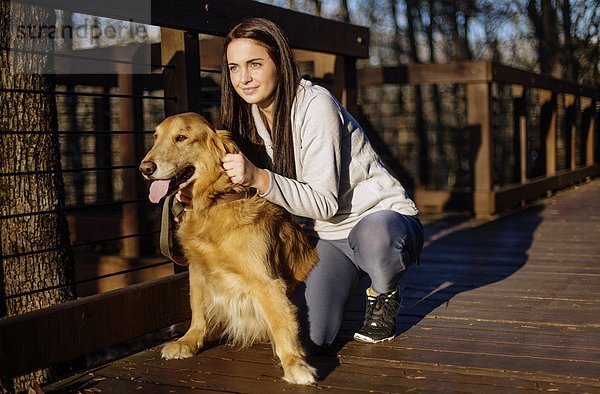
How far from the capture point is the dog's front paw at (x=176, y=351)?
280 centimetres

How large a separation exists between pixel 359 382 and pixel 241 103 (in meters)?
1.17

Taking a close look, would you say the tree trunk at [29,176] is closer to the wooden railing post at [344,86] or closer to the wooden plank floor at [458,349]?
the wooden plank floor at [458,349]

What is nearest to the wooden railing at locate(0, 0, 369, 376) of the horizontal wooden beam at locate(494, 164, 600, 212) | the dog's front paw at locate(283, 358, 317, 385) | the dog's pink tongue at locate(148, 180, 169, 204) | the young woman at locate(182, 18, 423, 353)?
the young woman at locate(182, 18, 423, 353)

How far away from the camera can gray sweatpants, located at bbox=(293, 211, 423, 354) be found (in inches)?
114

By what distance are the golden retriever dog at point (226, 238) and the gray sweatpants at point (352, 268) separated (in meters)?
0.14

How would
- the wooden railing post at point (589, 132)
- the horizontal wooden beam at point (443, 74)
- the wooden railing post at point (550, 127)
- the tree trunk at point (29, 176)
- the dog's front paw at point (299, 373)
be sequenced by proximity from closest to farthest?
the dog's front paw at point (299, 373), the tree trunk at point (29, 176), the horizontal wooden beam at point (443, 74), the wooden railing post at point (550, 127), the wooden railing post at point (589, 132)

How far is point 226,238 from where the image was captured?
2.68 metres

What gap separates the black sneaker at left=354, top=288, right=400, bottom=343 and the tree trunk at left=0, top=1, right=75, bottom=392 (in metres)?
1.34

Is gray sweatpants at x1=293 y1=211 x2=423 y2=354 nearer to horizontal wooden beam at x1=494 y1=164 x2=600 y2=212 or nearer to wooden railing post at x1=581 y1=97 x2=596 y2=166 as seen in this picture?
horizontal wooden beam at x1=494 y1=164 x2=600 y2=212

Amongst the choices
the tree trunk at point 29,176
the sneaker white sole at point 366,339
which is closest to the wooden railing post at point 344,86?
the tree trunk at point 29,176

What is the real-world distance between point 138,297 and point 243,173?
710 millimetres

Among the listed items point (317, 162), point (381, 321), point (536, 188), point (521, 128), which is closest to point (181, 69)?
point (317, 162)

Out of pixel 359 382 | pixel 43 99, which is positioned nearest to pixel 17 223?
pixel 43 99

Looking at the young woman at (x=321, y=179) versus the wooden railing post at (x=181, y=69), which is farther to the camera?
the wooden railing post at (x=181, y=69)
